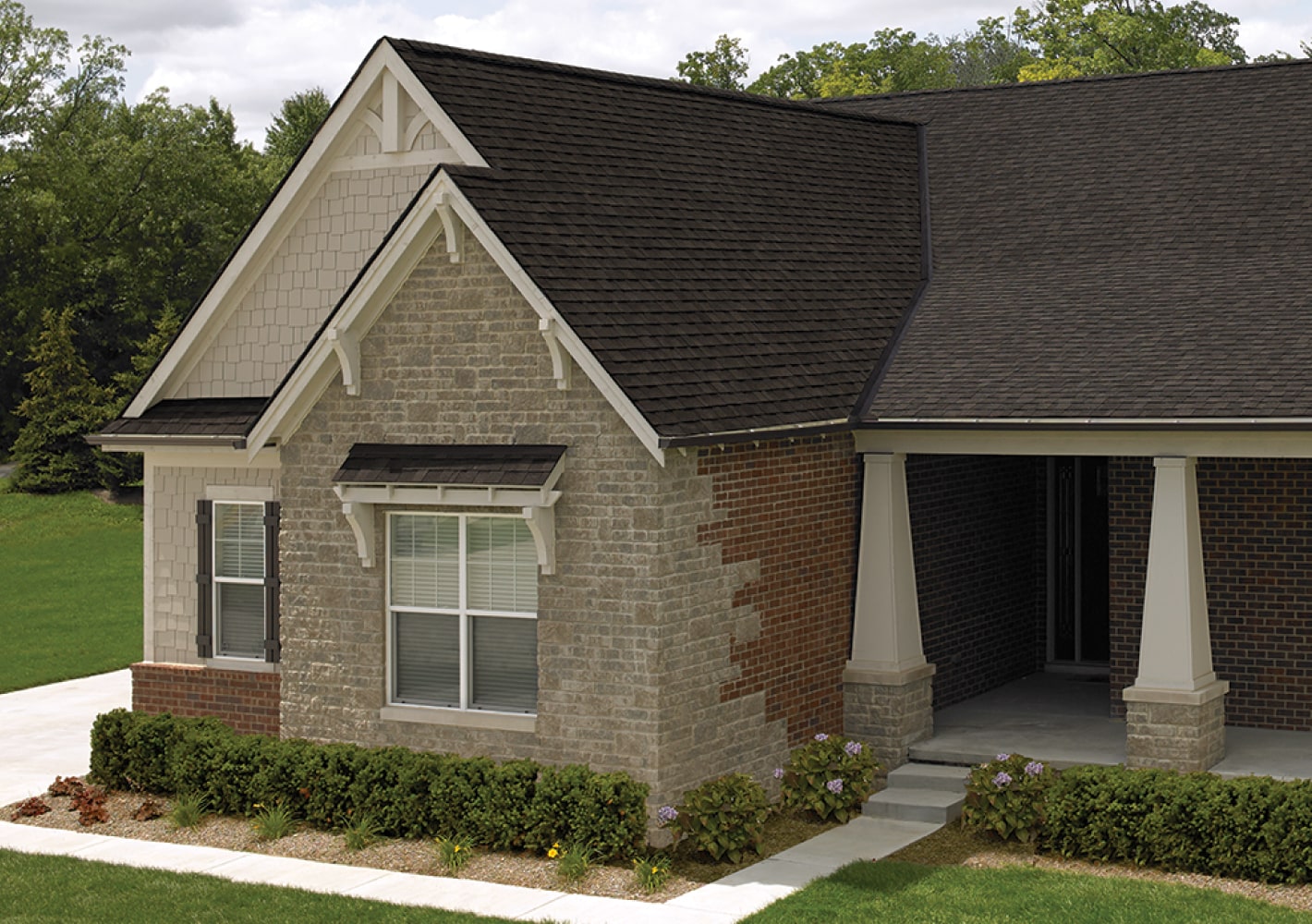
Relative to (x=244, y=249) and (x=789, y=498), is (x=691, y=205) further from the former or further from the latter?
(x=244, y=249)

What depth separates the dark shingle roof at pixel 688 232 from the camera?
14.9m

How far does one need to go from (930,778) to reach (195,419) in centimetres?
853

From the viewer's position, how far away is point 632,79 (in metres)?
18.3

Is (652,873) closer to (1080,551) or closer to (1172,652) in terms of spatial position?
(1172,652)

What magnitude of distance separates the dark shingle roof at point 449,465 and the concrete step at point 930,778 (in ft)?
15.2

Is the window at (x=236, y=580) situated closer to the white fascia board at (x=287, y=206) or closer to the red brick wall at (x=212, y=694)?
the red brick wall at (x=212, y=694)

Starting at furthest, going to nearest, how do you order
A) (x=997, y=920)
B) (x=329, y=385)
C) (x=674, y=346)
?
(x=329, y=385) → (x=674, y=346) → (x=997, y=920)

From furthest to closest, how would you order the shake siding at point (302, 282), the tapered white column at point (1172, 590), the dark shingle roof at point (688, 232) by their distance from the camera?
the shake siding at point (302, 282), the tapered white column at point (1172, 590), the dark shingle roof at point (688, 232)

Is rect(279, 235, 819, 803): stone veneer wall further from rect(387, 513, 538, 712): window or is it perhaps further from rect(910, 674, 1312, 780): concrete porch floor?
rect(910, 674, 1312, 780): concrete porch floor

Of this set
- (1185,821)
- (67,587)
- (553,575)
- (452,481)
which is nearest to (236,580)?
(452,481)

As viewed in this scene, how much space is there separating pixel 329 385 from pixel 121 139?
4867cm

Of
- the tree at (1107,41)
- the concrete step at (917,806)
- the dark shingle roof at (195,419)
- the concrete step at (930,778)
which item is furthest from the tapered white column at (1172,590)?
the tree at (1107,41)

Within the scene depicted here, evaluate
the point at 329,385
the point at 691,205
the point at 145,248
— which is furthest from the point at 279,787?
the point at 145,248

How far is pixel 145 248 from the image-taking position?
59.2 metres
